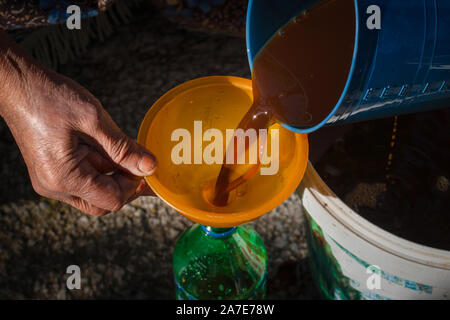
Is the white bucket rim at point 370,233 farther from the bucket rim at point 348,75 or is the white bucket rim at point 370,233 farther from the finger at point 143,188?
the finger at point 143,188

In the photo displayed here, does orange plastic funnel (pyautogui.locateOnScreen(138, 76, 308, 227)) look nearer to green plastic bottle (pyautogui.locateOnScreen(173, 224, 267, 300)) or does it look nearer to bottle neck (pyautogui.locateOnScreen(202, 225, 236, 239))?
bottle neck (pyautogui.locateOnScreen(202, 225, 236, 239))

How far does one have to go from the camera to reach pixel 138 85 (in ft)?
6.09

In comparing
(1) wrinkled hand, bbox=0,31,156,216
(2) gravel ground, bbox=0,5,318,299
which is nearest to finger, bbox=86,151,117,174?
(1) wrinkled hand, bbox=0,31,156,216

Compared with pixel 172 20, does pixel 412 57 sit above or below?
below

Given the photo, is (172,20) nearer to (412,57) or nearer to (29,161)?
(29,161)

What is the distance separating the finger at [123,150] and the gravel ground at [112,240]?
0.65m

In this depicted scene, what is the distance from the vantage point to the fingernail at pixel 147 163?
0.91 metres

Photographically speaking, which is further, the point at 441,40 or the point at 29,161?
the point at 29,161

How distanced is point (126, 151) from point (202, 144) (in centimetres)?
28

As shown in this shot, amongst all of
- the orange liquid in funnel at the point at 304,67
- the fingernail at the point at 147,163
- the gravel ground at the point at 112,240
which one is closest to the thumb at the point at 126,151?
the fingernail at the point at 147,163

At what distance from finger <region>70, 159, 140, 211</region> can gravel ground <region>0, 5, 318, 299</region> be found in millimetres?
536

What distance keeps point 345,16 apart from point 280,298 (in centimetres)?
89

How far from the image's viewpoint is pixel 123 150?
3.03 ft
